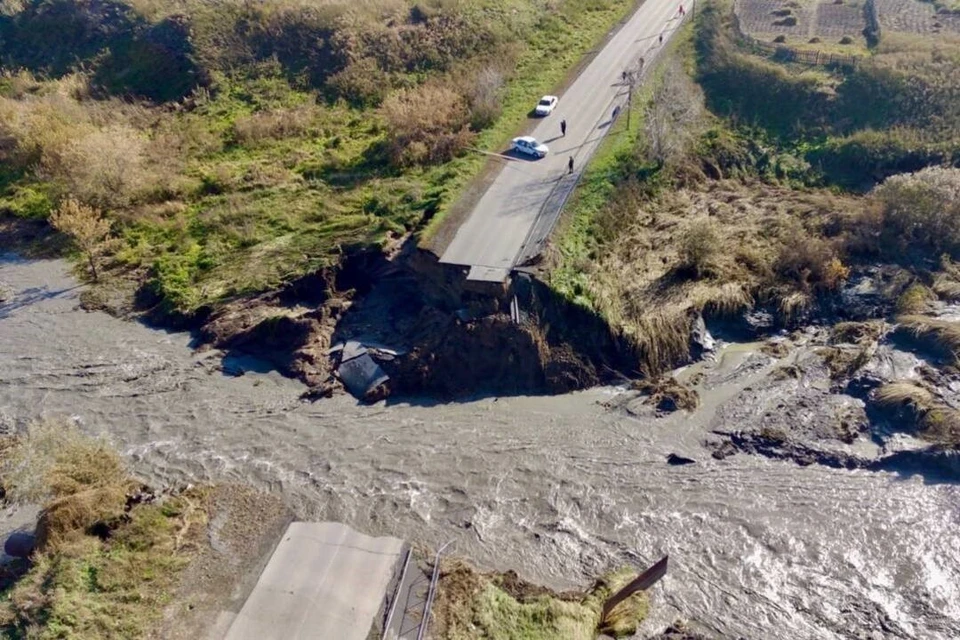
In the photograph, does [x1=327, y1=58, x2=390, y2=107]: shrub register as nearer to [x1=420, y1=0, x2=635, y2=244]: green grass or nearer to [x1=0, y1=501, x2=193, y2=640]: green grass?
[x1=420, y1=0, x2=635, y2=244]: green grass

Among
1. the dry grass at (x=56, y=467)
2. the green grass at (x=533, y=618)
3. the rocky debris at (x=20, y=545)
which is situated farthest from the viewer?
the rocky debris at (x=20, y=545)

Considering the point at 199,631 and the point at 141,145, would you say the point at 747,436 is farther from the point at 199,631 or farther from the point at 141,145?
the point at 141,145

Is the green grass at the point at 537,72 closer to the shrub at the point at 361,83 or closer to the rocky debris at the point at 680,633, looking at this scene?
the shrub at the point at 361,83

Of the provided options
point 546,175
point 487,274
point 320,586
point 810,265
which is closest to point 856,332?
point 810,265

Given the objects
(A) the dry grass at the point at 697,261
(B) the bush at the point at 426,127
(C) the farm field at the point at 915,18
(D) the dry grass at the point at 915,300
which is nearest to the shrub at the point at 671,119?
(A) the dry grass at the point at 697,261

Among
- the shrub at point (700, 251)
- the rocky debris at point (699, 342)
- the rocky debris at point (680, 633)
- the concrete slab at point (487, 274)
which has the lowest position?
the rocky debris at point (680, 633)

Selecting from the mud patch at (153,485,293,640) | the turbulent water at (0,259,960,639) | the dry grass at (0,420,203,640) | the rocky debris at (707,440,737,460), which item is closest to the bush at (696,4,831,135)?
the turbulent water at (0,259,960,639)
